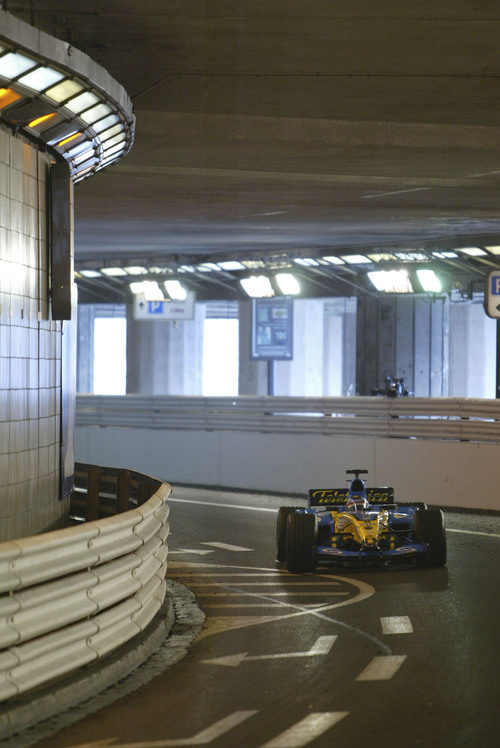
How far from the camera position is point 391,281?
2483 centimetres

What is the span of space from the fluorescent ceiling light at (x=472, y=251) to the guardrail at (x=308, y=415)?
11.1ft

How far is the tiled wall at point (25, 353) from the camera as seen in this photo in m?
10.4

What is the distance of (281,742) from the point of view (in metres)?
6.67

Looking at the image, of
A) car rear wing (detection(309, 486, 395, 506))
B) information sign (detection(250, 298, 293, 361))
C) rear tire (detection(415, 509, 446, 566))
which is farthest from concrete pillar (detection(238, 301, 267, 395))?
rear tire (detection(415, 509, 446, 566))

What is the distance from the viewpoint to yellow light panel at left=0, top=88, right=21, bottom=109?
9.35 metres

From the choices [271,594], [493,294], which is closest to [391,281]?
[493,294]

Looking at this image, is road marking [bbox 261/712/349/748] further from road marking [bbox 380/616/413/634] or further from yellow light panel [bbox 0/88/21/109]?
yellow light panel [bbox 0/88/21/109]

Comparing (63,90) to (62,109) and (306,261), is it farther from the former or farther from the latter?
(306,261)

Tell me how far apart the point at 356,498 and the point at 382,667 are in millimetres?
5391

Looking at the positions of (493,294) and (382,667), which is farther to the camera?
(493,294)

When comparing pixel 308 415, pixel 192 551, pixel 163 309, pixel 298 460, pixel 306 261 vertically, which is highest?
pixel 306 261

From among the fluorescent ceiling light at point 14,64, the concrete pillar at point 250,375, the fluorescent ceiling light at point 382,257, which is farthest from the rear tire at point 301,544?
the concrete pillar at point 250,375

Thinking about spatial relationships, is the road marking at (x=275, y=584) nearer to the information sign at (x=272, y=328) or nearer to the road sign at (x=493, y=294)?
the road sign at (x=493, y=294)

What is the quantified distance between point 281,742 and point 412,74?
617cm
